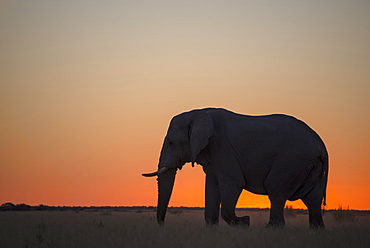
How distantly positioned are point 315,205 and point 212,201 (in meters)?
2.93

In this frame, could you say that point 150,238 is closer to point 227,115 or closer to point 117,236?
point 117,236

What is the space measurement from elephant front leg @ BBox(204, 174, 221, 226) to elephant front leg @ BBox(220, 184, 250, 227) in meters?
1.02

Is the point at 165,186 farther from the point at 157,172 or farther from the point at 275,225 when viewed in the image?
the point at 275,225

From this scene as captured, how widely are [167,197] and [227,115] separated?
2986 mm

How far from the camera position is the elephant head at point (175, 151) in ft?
56.9

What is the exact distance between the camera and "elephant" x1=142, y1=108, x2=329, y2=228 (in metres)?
16.6

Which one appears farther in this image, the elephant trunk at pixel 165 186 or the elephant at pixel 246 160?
the elephant trunk at pixel 165 186

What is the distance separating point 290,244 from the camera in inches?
455

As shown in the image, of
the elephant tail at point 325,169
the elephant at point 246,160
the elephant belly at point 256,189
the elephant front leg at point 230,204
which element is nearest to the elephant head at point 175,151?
the elephant at point 246,160

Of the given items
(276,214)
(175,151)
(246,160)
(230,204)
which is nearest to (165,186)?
(175,151)

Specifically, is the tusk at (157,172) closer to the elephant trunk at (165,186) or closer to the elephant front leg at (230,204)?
the elephant trunk at (165,186)

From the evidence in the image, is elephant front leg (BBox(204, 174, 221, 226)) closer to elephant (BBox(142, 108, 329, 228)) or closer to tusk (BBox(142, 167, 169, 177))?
elephant (BBox(142, 108, 329, 228))

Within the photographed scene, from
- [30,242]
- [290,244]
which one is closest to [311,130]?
[290,244]

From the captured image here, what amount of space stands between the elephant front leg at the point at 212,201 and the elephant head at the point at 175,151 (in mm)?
950
